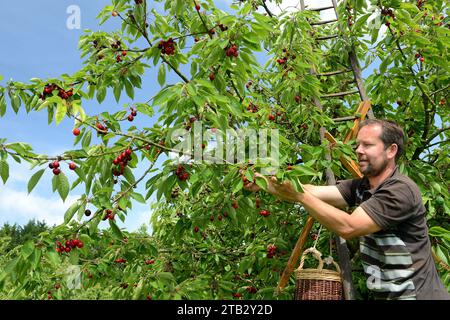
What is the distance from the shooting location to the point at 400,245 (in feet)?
8.88

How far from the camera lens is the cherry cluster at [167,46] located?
343 cm

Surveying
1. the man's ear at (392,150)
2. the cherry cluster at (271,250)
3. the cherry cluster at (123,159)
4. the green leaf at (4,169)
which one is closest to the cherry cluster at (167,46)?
the cherry cluster at (123,159)

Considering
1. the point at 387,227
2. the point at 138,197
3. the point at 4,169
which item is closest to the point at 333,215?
the point at 387,227

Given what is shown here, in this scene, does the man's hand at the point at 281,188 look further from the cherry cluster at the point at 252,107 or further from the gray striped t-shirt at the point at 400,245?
the cherry cluster at the point at 252,107

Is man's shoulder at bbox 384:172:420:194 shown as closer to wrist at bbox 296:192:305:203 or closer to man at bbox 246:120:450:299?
man at bbox 246:120:450:299

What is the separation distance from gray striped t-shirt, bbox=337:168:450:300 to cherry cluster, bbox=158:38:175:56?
1804mm

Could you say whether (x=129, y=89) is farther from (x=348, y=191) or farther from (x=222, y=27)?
(x=348, y=191)

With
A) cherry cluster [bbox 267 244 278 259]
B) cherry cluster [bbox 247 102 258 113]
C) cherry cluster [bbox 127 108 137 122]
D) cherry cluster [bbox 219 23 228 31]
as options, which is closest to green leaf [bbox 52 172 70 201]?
cherry cluster [bbox 127 108 137 122]

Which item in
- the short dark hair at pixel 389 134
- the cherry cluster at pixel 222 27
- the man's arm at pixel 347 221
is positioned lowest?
the man's arm at pixel 347 221

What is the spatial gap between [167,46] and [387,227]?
2.02m

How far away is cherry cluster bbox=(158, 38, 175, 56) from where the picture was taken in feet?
11.3

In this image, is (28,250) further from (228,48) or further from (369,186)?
(369,186)

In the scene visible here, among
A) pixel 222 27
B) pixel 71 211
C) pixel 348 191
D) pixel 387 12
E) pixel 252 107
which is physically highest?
pixel 387 12

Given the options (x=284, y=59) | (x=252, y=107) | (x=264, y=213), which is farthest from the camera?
(x=252, y=107)
